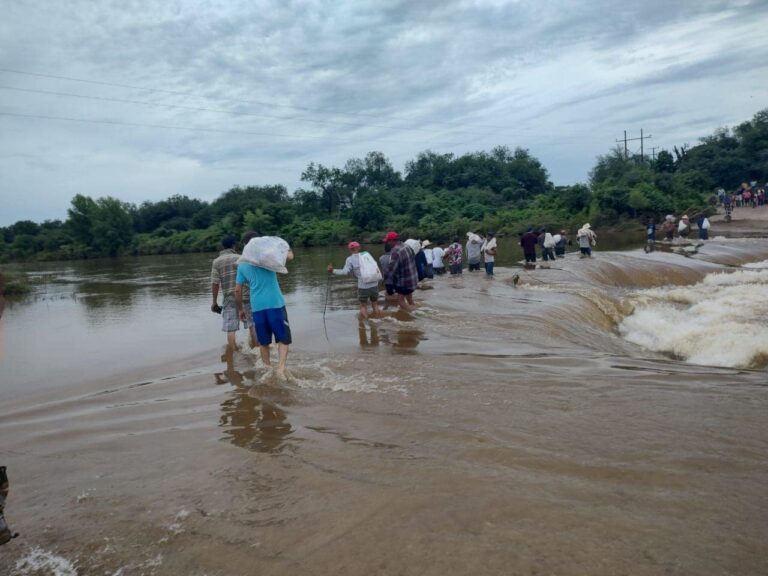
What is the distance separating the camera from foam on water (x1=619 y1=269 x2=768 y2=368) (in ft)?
27.6

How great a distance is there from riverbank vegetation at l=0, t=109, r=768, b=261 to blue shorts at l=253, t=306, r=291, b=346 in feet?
133

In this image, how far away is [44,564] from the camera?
9.49ft

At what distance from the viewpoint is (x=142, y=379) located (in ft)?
24.0

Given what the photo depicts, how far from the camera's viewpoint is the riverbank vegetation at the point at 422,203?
148 feet

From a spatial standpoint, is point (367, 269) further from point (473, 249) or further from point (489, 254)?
point (473, 249)

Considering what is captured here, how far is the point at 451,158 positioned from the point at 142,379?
71.8m

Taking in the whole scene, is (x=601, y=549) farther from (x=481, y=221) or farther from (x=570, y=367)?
(x=481, y=221)

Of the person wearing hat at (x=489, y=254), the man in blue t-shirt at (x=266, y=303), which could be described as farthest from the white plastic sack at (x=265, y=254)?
the person wearing hat at (x=489, y=254)

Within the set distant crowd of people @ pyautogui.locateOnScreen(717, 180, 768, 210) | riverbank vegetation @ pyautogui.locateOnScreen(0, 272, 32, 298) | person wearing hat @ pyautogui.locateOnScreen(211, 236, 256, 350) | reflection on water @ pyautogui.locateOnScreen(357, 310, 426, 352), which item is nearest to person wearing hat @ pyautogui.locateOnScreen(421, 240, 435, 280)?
reflection on water @ pyautogui.locateOnScreen(357, 310, 426, 352)

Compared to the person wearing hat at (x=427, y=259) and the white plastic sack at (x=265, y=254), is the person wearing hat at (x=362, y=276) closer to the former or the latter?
the white plastic sack at (x=265, y=254)

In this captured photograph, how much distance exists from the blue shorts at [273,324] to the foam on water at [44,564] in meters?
3.40

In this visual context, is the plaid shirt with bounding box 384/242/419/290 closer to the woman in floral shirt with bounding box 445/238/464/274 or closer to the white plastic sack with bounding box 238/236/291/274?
the white plastic sack with bounding box 238/236/291/274

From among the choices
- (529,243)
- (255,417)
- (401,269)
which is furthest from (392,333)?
(529,243)

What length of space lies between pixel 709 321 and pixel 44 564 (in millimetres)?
11773
